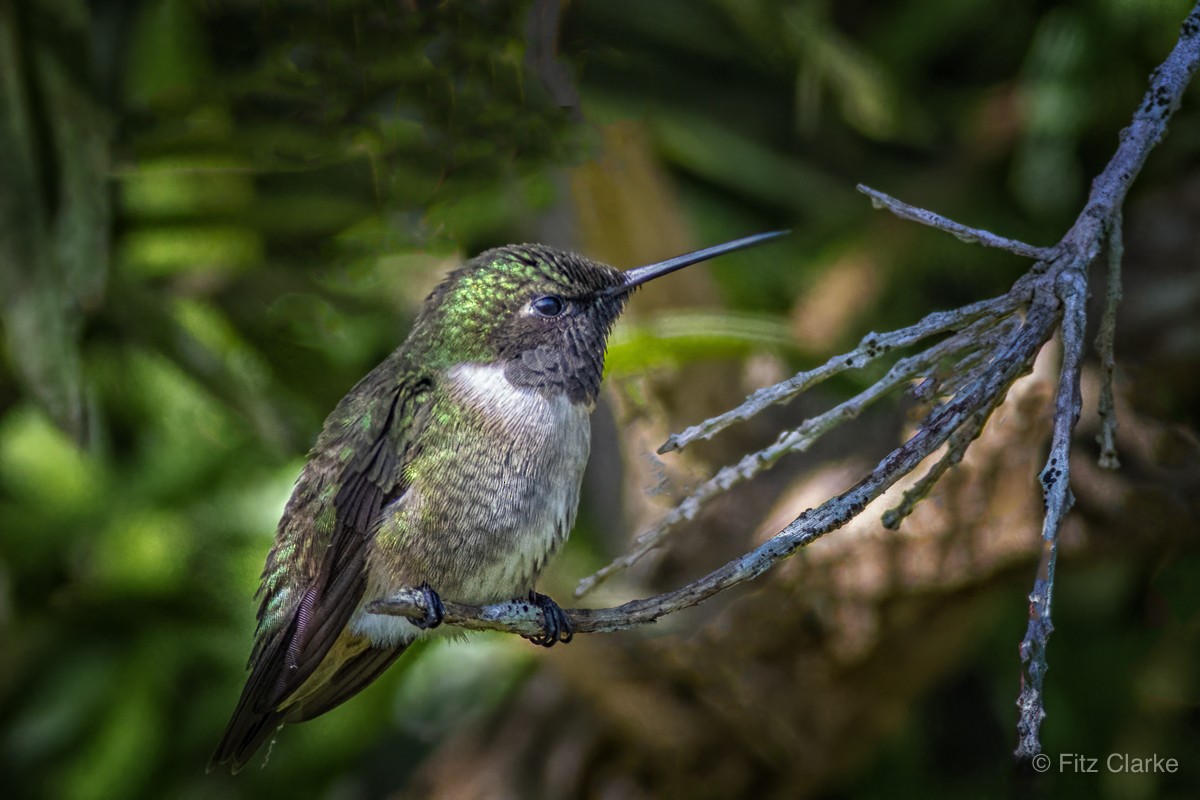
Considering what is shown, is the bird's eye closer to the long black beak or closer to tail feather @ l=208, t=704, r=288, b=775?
the long black beak

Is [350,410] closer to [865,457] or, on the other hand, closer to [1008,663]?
[865,457]

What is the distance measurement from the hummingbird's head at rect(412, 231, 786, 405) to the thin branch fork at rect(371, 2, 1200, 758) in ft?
0.94

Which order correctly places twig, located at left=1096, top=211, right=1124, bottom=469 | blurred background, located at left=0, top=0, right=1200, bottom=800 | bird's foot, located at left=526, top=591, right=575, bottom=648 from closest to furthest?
twig, located at left=1096, top=211, right=1124, bottom=469, bird's foot, located at left=526, top=591, right=575, bottom=648, blurred background, located at left=0, top=0, right=1200, bottom=800

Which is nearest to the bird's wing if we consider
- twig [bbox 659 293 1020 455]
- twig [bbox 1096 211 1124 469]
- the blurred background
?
twig [bbox 659 293 1020 455]

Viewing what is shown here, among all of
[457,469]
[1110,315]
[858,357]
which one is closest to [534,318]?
[457,469]

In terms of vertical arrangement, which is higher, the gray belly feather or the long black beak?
the long black beak

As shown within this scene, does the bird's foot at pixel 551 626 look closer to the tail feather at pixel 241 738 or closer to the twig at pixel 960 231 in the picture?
the tail feather at pixel 241 738

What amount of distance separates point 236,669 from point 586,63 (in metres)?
1.85

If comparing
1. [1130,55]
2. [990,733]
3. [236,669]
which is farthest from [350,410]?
[990,733]

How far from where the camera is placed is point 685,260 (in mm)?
1271

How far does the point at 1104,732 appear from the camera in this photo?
2.93m

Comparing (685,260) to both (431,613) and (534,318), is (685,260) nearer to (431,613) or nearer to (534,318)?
(534,318)

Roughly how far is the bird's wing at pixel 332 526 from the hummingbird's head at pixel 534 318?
10 centimetres

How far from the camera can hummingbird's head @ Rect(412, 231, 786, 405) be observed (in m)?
1.40
